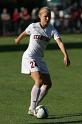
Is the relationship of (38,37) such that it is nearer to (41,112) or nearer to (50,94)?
(41,112)

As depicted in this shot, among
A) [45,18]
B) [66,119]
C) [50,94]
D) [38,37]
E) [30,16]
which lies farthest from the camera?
[30,16]

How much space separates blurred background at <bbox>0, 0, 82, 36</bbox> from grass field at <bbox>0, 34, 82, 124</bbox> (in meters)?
20.4

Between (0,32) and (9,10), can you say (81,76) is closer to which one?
(0,32)

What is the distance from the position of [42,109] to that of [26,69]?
83 cm

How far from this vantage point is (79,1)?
57.3m

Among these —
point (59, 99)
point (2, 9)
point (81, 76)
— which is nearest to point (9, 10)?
point (2, 9)

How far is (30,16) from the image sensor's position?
49969mm

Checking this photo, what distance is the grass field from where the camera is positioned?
40.9 feet

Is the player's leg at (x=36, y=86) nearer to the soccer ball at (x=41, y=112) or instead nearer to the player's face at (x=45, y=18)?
the soccer ball at (x=41, y=112)

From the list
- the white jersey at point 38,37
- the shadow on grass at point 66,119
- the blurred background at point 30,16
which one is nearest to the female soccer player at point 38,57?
the white jersey at point 38,37

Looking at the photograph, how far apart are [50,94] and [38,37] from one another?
142 inches

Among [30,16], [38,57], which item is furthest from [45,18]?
[30,16]

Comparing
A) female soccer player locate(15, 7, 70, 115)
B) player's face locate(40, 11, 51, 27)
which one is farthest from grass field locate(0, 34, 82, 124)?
player's face locate(40, 11, 51, 27)

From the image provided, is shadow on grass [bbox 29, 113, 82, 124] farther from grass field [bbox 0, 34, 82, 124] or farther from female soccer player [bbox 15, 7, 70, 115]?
female soccer player [bbox 15, 7, 70, 115]
